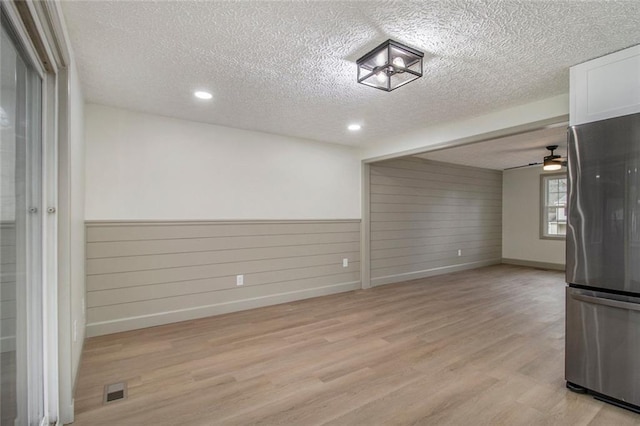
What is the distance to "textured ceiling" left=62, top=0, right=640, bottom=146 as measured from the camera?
179 cm

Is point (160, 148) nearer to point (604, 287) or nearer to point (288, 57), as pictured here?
point (288, 57)

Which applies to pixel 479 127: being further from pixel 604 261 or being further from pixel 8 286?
pixel 8 286

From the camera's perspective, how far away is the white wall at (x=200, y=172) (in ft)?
11.0

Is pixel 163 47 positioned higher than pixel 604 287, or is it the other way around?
pixel 163 47

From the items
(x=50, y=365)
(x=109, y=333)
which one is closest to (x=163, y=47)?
(x=50, y=365)

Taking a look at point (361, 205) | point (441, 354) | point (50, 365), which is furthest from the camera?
point (361, 205)

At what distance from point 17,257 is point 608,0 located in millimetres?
3253

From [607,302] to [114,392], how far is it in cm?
345

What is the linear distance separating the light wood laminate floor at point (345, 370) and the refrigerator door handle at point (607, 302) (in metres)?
0.68

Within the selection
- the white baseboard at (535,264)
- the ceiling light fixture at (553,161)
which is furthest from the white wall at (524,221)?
the ceiling light fixture at (553,161)

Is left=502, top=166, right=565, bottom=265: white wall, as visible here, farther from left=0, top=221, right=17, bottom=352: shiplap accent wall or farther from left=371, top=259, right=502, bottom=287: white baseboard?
left=0, top=221, right=17, bottom=352: shiplap accent wall

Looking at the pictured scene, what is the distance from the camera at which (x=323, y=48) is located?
2.20m

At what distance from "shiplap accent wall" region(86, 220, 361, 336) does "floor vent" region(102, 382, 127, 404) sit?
3.92 feet

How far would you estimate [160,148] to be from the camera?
12.0ft
